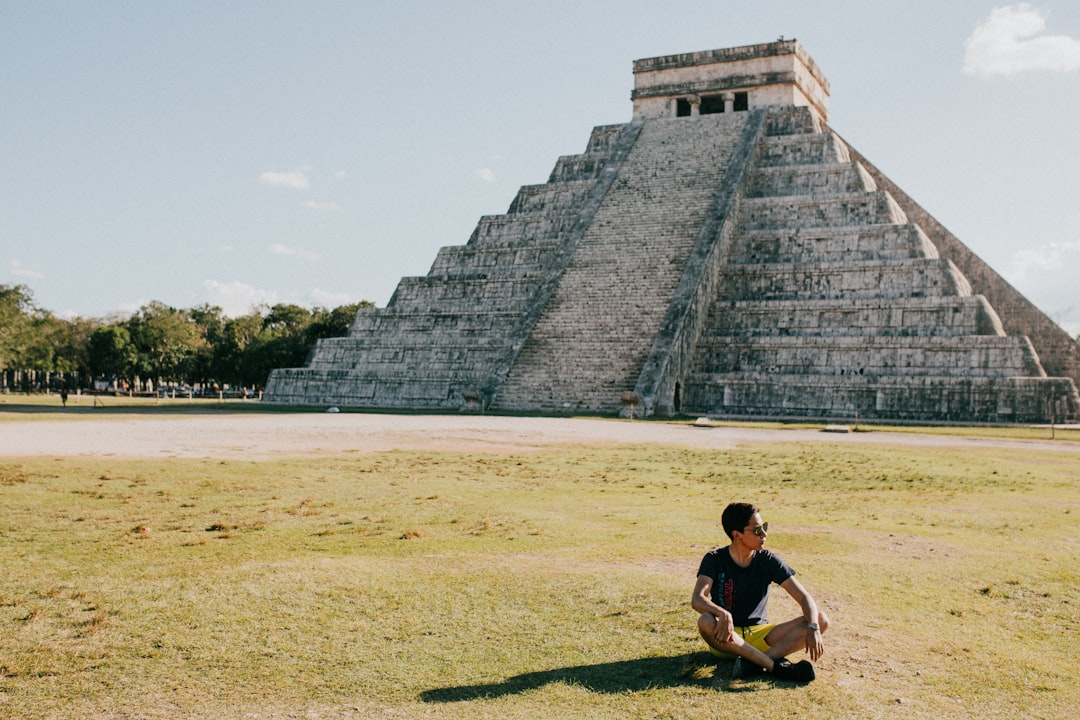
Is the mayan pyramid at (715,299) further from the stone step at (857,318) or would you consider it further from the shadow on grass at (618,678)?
the shadow on grass at (618,678)

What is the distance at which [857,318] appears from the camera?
90.0 ft

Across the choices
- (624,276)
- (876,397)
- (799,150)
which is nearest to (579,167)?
(799,150)

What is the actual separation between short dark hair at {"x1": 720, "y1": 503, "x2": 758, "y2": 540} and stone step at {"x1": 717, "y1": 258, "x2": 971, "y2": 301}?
24574 mm

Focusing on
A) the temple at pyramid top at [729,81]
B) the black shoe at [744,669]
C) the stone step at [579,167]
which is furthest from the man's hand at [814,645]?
the temple at pyramid top at [729,81]

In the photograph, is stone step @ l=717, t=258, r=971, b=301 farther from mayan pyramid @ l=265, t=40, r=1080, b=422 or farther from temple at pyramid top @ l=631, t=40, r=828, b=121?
temple at pyramid top @ l=631, t=40, r=828, b=121

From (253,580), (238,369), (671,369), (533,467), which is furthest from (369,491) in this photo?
(238,369)

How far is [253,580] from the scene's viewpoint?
5.99 meters

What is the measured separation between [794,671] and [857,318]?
24339mm

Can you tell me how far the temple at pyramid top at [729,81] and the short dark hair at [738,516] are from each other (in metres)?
33.8

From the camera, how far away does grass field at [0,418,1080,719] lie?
4.28 metres

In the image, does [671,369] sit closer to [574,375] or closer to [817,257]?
[574,375]

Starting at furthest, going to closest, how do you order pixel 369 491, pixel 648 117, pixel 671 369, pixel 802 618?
pixel 648 117 < pixel 671 369 < pixel 369 491 < pixel 802 618

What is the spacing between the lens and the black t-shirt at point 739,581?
488cm

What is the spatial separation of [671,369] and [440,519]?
19.1 metres
